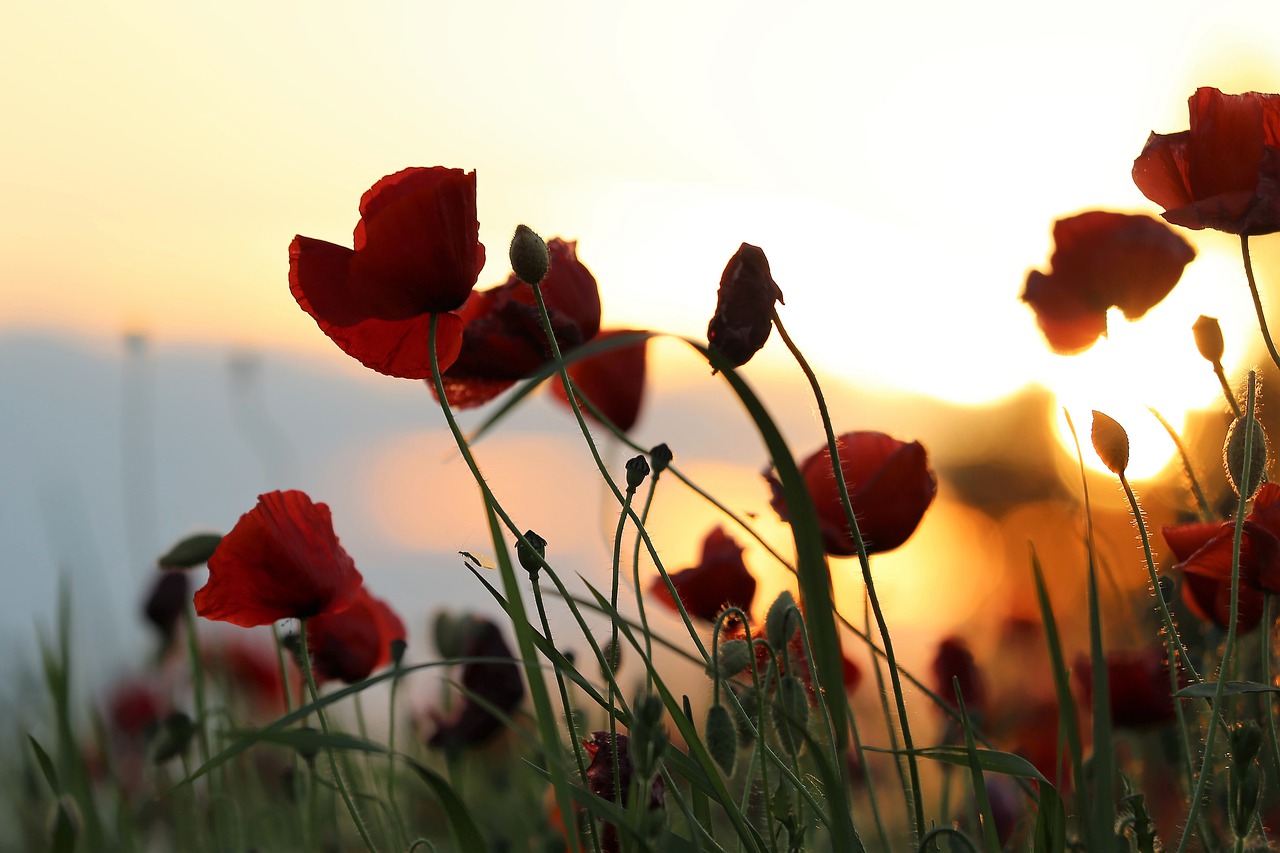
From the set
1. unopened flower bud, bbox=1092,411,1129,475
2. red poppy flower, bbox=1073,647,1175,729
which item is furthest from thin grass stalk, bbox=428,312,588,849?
red poppy flower, bbox=1073,647,1175,729

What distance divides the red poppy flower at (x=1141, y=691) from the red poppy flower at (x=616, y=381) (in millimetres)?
798

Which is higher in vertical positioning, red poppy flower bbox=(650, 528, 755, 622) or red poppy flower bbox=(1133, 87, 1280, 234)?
red poppy flower bbox=(1133, 87, 1280, 234)

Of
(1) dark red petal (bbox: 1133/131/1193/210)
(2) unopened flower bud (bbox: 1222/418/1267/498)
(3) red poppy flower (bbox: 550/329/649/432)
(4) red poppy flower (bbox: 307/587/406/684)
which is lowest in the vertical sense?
(4) red poppy flower (bbox: 307/587/406/684)

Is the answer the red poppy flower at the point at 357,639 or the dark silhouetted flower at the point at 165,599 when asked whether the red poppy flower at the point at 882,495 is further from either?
the dark silhouetted flower at the point at 165,599

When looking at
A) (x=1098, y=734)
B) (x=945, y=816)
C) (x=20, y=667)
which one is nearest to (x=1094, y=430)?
(x=1098, y=734)

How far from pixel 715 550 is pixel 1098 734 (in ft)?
2.65

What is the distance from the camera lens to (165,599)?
2.83m

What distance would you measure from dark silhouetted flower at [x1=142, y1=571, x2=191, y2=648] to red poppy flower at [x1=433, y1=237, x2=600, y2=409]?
1.60 meters

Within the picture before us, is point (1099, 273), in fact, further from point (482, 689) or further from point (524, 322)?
point (482, 689)

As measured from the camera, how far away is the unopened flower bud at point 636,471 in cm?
117

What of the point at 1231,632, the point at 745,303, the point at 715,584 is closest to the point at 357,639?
the point at 715,584

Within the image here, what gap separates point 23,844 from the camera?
103 inches

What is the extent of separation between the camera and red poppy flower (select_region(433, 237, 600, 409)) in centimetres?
140

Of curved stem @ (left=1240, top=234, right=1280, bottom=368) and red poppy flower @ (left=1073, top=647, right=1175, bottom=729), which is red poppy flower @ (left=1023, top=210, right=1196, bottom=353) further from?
red poppy flower @ (left=1073, top=647, right=1175, bottom=729)
